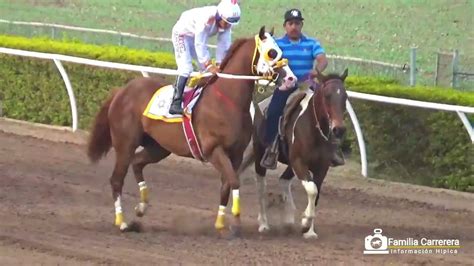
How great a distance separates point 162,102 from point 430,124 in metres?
2.80

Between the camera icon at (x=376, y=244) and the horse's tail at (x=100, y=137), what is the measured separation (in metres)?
2.52

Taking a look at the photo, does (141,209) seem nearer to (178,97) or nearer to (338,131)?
(178,97)

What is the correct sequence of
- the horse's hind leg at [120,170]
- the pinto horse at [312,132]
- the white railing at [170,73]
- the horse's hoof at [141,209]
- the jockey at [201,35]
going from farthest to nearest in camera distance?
the white railing at [170,73] < the horse's hind leg at [120,170] < the horse's hoof at [141,209] < the jockey at [201,35] < the pinto horse at [312,132]

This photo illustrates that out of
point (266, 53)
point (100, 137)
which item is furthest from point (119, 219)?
A: point (266, 53)

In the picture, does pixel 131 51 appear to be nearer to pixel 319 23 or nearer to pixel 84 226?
pixel 84 226

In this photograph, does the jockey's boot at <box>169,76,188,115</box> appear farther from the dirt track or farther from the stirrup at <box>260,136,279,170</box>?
the dirt track

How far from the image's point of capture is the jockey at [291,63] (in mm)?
9117

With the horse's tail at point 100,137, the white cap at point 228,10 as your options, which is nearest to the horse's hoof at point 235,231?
the white cap at point 228,10

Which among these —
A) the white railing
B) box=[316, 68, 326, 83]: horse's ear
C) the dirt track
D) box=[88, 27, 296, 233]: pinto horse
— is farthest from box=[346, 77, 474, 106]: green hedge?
box=[88, 27, 296, 233]: pinto horse

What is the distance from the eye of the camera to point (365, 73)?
49.0ft

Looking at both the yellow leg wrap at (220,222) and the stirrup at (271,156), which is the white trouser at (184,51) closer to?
the stirrup at (271,156)

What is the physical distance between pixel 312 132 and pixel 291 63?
1.99ft

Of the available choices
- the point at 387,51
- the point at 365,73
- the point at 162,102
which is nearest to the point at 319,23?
the point at 387,51

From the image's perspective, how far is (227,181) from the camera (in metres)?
8.84
